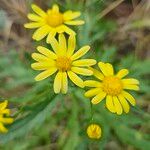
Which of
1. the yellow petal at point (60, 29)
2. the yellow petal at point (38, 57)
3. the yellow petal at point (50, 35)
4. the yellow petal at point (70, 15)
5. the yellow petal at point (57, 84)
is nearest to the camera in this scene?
the yellow petal at point (57, 84)

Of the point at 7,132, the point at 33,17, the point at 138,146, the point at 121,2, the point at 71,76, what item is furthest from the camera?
the point at 121,2

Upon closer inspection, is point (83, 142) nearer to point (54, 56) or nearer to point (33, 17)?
point (54, 56)

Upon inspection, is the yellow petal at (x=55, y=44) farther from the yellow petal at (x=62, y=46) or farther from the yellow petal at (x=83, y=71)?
the yellow petal at (x=83, y=71)

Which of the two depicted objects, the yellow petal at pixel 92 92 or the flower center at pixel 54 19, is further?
the flower center at pixel 54 19

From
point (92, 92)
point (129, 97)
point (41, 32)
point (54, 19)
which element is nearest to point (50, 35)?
point (41, 32)

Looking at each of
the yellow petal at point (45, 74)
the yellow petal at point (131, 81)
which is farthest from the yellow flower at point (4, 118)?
the yellow petal at point (131, 81)

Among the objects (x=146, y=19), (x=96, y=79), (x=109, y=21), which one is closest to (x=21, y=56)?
(x=109, y=21)

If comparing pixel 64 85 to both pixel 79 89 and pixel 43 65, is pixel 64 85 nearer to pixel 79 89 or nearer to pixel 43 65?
pixel 43 65

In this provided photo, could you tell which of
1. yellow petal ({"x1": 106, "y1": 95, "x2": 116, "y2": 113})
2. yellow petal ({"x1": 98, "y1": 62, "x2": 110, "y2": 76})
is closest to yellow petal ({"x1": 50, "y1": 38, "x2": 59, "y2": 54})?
yellow petal ({"x1": 98, "y1": 62, "x2": 110, "y2": 76})
